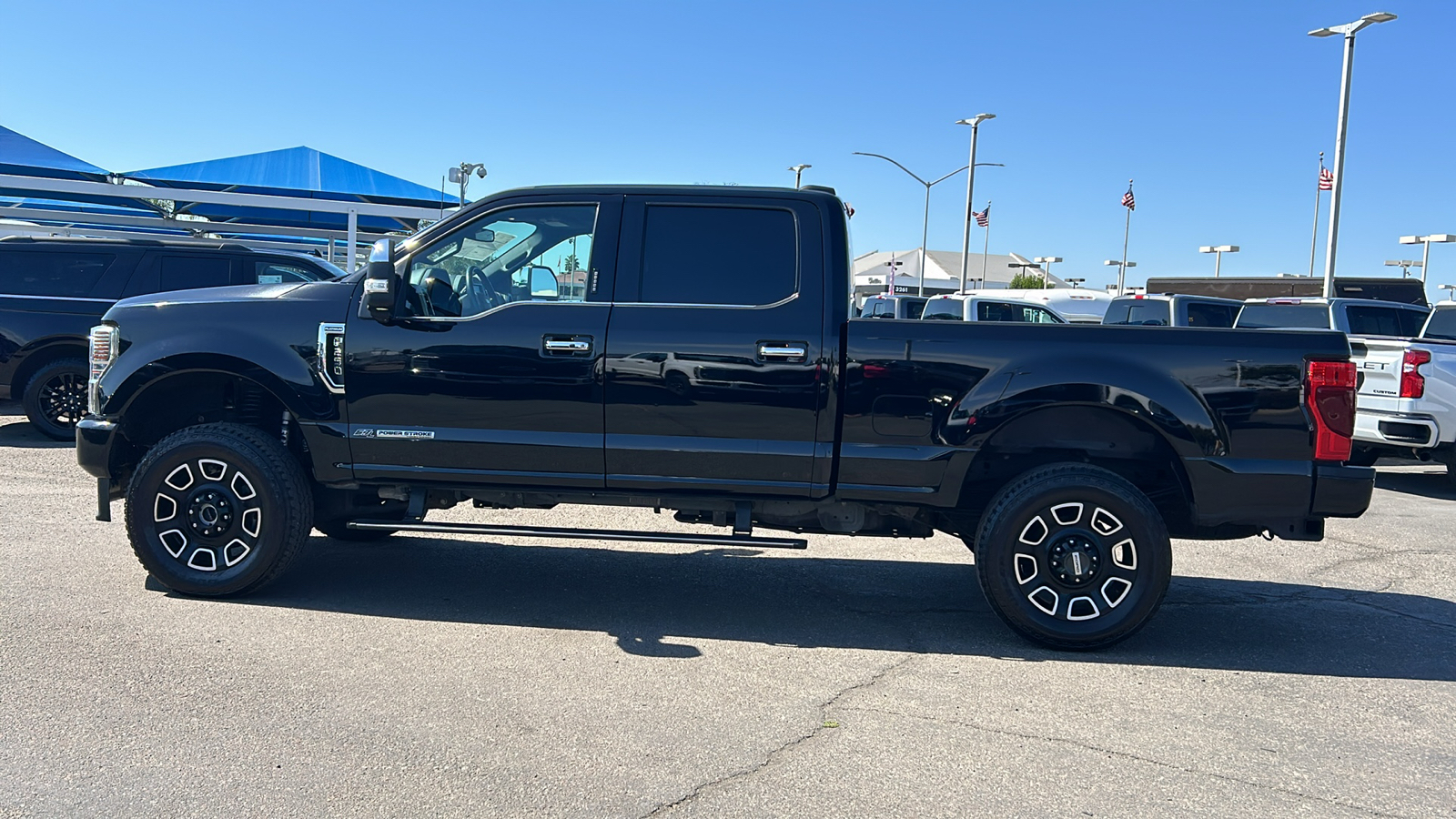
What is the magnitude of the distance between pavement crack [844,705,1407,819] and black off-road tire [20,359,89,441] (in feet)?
30.7

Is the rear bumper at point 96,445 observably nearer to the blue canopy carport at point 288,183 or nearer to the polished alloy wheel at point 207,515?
the polished alloy wheel at point 207,515

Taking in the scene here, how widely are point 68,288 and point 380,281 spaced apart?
23.7 feet

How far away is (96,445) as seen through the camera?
5.46 meters

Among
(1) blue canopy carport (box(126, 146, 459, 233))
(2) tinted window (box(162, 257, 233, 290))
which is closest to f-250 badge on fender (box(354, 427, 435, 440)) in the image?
(2) tinted window (box(162, 257, 233, 290))

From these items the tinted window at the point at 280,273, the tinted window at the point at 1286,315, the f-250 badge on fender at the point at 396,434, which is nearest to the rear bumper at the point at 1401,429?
the tinted window at the point at 1286,315

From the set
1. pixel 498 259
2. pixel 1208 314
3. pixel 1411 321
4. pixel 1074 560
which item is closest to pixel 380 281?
pixel 498 259

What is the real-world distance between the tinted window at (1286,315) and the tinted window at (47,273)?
42.6 ft

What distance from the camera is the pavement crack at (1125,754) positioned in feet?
11.5

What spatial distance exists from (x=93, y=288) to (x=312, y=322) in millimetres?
6727

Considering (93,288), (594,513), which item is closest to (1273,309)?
(594,513)

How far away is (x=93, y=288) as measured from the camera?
1055cm

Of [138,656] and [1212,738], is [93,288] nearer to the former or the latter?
[138,656]

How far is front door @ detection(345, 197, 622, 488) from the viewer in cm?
517

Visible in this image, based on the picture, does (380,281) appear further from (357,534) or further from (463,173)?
(463,173)
